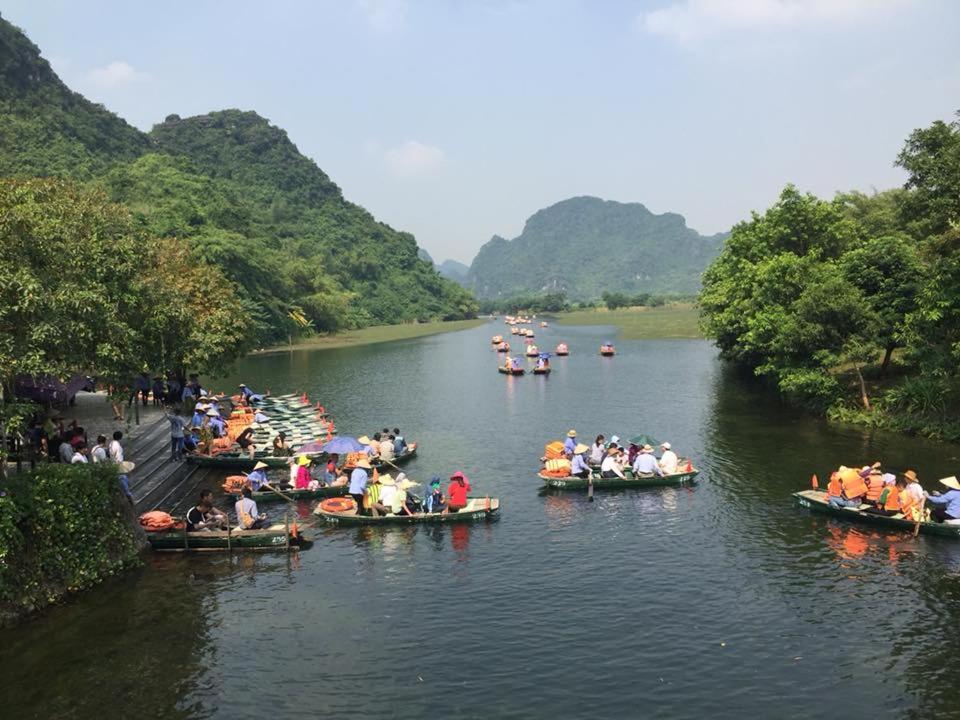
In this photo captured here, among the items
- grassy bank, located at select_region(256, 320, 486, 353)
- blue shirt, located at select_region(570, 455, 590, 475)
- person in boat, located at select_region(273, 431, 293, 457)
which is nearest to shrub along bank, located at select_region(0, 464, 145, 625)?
person in boat, located at select_region(273, 431, 293, 457)

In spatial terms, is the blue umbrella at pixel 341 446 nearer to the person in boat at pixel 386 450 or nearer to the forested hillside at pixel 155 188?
the person in boat at pixel 386 450

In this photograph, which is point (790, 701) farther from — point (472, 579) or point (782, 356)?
point (782, 356)

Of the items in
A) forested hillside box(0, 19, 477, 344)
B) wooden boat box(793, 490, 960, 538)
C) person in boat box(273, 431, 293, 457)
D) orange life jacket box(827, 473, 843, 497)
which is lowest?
wooden boat box(793, 490, 960, 538)

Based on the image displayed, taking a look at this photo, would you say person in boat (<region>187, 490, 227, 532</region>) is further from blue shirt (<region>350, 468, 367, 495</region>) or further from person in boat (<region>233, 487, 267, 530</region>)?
blue shirt (<region>350, 468, 367, 495</region>)

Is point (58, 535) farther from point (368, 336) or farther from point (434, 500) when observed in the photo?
point (368, 336)

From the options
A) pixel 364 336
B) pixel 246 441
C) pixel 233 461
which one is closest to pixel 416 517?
pixel 233 461

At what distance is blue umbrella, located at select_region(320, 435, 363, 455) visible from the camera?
34950 mm

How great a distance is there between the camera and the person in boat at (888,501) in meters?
27.4

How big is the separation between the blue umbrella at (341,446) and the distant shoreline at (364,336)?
8065 centimetres

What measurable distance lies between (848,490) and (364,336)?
12803 cm

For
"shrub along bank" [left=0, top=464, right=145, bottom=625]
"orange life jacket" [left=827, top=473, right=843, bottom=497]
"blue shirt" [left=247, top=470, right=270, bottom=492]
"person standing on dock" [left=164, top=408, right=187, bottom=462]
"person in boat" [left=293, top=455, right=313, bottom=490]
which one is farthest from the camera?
"person standing on dock" [left=164, top=408, right=187, bottom=462]

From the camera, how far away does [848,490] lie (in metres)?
28.4

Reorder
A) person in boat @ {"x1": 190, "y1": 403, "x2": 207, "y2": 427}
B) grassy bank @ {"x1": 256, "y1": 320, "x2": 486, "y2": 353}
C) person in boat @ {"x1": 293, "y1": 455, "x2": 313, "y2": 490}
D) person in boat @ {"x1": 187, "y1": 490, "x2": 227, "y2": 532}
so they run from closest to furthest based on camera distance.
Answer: person in boat @ {"x1": 187, "y1": 490, "x2": 227, "y2": 532}
person in boat @ {"x1": 293, "y1": 455, "x2": 313, "y2": 490}
person in boat @ {"x1": 190, "y1": 403, "x2": 207, "y2": 427}
grassy bank @ {"x1": 256, "y1": 320, "x2": 486, "y2": 353}

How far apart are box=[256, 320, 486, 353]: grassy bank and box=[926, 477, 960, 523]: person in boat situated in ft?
333
